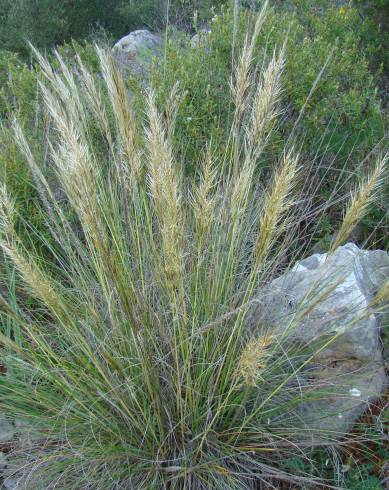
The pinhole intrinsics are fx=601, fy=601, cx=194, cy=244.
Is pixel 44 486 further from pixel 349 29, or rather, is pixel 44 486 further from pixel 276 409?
pixel 349 29

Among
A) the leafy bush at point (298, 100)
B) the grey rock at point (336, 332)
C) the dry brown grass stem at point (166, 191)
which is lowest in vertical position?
the grey rock at point (336, 332)

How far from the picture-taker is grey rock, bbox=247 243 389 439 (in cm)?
244

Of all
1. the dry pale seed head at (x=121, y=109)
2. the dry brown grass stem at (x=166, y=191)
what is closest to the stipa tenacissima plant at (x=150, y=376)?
the dry pale seed head at (x=121, y=109)

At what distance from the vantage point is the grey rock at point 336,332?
2.44 meters

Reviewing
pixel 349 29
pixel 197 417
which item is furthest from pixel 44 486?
pixel 349 29

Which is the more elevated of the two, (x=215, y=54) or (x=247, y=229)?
(x=215, y=54)

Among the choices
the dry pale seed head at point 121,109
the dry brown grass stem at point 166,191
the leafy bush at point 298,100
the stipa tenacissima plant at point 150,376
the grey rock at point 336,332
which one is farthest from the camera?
the leafy bush at point 298,100

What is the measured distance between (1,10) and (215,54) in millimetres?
6412

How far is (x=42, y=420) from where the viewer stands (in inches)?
90.7

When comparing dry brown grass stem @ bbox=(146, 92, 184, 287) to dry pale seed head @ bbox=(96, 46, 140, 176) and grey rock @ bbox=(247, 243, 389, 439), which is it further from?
grey rock @ bbox=(247, 243, 389, 439)

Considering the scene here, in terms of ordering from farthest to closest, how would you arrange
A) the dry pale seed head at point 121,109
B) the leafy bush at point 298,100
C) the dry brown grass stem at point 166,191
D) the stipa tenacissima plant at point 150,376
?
the leafy bush at point 298,100
the stipa tenacissima plant at point 150,376
the dry pale seed head at point 121,109
the dry brown grass stem at point 166,191

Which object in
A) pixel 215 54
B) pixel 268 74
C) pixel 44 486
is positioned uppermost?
pixel 268 74

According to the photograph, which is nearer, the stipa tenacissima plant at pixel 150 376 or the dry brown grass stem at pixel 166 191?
the dry brown grass stem at pixel 166 191

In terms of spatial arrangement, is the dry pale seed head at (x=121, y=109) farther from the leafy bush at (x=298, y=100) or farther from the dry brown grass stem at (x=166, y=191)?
the leafy bush at (x=298, y=100)
